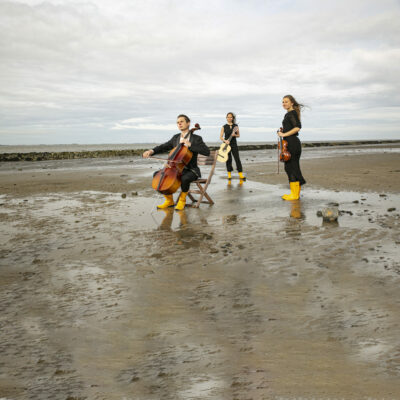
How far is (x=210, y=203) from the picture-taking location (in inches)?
361

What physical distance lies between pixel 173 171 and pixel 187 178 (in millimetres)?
339

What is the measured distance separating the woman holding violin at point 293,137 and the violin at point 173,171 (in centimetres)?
220

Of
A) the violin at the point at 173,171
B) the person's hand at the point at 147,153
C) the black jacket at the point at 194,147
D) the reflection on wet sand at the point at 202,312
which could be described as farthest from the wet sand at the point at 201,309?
the black jacket at the point at 194,147

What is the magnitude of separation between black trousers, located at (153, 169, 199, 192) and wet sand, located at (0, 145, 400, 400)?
1499 mm

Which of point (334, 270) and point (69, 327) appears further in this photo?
point (334, 270)

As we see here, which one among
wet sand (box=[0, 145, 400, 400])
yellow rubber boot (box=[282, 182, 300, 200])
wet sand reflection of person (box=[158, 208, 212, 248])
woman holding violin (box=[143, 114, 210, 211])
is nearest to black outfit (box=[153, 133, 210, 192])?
woman holding violin (box=[143, 114, 210, 211])

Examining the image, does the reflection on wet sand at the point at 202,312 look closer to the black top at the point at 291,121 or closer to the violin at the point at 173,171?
the violin at the point at 173,171

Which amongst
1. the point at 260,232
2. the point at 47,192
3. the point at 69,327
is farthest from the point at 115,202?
the point at 69,327

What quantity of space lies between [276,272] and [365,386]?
2030 mm

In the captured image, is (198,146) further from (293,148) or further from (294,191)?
(294,191)

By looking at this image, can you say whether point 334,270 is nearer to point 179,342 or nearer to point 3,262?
point 179,342

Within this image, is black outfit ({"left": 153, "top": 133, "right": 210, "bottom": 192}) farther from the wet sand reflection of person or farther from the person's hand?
the wet sand reflection of person

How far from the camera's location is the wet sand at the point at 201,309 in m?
2.42

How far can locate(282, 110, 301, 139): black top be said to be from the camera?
9.20 meters
